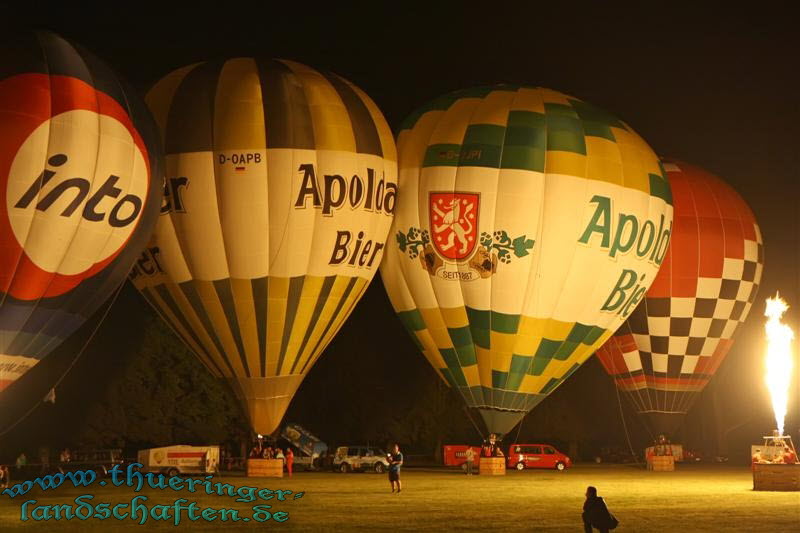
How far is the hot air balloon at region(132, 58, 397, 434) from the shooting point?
21.5m

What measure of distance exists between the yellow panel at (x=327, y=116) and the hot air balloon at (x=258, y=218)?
24 millimetres

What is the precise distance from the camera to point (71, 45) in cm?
1864

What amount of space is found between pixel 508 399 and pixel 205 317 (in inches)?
259

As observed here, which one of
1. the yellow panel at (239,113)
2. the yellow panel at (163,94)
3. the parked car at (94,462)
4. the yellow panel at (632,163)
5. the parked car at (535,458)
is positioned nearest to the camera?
the yellow panel at (239,113)

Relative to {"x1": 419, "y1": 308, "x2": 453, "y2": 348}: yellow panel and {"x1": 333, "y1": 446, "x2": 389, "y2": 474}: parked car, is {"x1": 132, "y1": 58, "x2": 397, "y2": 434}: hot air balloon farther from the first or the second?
{"x1": 333, "y1": 446, "x2": 389, "y2": 474}: parked car

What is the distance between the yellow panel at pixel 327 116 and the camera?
2197cm

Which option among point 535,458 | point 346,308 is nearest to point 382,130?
point 346,308

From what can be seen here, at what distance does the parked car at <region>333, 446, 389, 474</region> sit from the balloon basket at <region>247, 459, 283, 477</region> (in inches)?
217

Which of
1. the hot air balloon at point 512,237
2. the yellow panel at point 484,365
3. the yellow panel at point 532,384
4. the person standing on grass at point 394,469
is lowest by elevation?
the person standing on grass at point 394,469

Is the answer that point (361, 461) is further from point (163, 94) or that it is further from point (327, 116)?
point (163, 94)

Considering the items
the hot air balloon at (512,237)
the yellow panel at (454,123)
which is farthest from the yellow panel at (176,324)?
the yellow panel at (454,123)

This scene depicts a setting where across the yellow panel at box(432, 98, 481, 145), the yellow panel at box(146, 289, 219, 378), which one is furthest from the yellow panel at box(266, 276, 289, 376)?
the yellow panel at box(432, 98, 481, 145)

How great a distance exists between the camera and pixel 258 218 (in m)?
21.5

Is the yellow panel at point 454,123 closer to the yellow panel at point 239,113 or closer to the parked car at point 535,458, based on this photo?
the yellow panel at point 239,113
